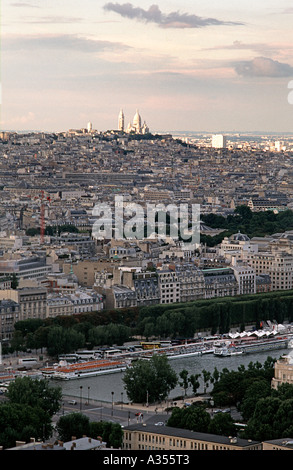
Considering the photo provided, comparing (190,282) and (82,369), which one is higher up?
(190,282)

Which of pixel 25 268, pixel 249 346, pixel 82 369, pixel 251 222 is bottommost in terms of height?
pixel 251 222

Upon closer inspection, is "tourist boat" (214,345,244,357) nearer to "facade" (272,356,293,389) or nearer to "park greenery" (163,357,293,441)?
"park greenery" (163,357,293,441)

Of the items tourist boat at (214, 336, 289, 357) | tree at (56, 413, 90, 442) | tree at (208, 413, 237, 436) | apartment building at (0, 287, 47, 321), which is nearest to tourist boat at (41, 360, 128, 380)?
tourist boat at (214, 336, 289, 357)

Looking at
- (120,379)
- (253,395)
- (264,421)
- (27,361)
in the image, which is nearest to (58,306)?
(27,361)

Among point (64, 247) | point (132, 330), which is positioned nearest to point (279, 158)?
point (64, 247)

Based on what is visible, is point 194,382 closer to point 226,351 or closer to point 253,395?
point 253,395

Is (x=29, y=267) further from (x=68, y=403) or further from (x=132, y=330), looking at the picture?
(x=68, y=403)

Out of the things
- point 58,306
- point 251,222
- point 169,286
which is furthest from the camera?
point 251,222
